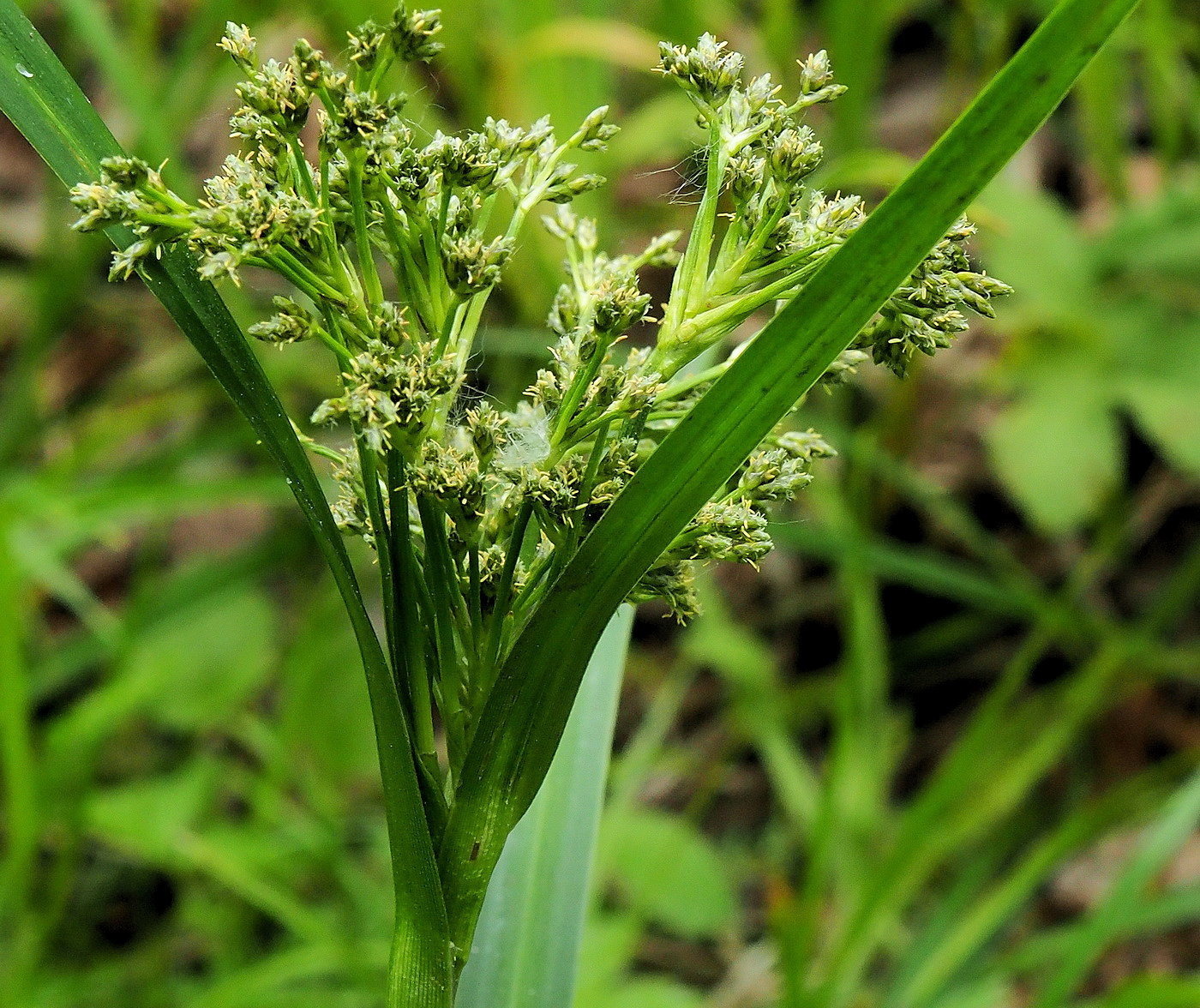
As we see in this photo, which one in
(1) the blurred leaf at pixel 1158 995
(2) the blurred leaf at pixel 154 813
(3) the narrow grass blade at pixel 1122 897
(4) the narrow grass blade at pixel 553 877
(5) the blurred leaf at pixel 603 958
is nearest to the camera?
(4) the narrow grass blade at pixel 553 877

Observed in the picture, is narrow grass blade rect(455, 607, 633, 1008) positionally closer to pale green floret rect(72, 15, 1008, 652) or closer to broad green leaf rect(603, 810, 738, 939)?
pale green floret rect(72, 15, 1008, 652)

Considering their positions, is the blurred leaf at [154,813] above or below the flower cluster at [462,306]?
above

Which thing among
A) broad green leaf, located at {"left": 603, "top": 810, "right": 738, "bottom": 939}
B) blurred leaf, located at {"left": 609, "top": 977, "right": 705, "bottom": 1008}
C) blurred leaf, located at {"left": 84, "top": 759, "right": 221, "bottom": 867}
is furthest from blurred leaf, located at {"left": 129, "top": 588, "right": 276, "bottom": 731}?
blurred leaf, located at {"left": 609, "top": 977, "right": 705, "bottom": 1008}

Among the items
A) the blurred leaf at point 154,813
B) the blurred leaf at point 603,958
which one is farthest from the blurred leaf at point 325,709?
the blurred leaf at point 603,958

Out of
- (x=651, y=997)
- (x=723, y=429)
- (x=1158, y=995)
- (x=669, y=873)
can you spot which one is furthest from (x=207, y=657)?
(x=723, y=429)

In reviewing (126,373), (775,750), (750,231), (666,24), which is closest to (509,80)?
(666,24)

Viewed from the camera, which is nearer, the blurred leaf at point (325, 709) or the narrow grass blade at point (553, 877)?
the narrow grass blade at point (553, 877)

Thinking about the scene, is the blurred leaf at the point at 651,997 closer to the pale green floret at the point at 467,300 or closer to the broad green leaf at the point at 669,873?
the broad green leaf at the point at 669,873

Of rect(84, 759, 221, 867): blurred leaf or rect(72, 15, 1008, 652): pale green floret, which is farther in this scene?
rect(84, 759, 221, 867): blurred leaf
